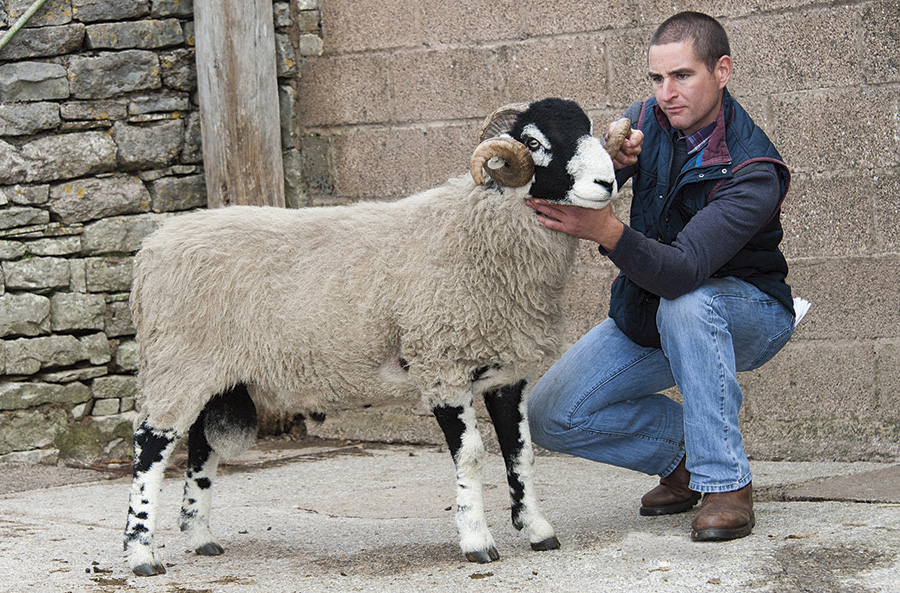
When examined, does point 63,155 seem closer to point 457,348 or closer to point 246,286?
point 246,286

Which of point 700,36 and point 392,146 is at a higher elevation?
point 700,36

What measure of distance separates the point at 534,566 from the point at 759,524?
2.76 ft

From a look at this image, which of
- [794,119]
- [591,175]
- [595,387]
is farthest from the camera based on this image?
[794,119]

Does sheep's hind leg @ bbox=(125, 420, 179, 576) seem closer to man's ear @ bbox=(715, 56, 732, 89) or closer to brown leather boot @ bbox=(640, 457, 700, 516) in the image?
brown leather boot @ bbox=(640, 457, 700, 516)

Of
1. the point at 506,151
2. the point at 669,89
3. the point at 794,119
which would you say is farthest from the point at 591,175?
the point at 794,119

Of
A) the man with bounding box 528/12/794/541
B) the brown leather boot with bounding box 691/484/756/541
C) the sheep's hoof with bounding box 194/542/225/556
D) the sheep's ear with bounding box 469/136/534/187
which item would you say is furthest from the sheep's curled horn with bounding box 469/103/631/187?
the sheep's hoof with bounding box 194/542/225/556

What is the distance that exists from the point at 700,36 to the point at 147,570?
2.55 meters

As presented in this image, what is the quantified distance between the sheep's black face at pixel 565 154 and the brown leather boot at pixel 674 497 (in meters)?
1.20

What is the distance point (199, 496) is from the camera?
347 cm

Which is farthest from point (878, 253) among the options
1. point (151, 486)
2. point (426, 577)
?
point (151, 486)

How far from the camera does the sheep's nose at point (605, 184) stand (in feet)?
9.49

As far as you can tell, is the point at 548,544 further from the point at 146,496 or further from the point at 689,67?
the point at 689,67

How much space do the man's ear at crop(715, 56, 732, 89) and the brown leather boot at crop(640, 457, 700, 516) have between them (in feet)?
4.51

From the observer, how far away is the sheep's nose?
289 centimetres
